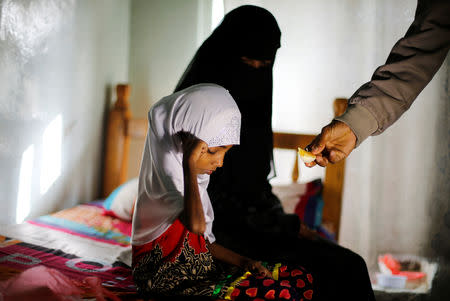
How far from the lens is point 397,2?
175 cm

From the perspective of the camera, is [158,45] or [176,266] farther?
[158,45]

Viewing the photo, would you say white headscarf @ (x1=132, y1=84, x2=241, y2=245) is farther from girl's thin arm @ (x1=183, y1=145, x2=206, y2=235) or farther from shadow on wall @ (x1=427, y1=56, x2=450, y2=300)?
shadow on wall @ (x1=427, y1=56, x2=450, y2=300)

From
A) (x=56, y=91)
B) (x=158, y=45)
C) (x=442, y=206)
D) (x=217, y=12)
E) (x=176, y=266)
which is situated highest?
(x=217, y=12)

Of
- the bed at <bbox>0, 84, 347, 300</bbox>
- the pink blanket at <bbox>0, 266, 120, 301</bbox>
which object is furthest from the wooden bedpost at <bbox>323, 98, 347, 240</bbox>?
the pink blanket at <bbox>0, 266, 120, 301</bbox>

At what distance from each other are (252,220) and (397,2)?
1.17 metres

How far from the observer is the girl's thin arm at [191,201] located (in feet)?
3.46

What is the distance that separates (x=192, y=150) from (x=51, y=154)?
1366mm

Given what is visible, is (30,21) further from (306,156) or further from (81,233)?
(306,156)

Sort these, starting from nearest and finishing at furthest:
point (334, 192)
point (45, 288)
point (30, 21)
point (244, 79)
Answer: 1. point (45, 288)
2. point (244, 79)
3. point (30, 21)
4. point (334, 192)

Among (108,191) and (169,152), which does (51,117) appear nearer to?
(108,191)

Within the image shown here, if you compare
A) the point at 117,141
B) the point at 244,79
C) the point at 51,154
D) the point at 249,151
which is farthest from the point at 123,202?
the point at 244,79

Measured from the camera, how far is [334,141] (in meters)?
1.19

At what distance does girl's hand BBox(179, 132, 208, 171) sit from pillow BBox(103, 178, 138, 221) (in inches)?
42.2

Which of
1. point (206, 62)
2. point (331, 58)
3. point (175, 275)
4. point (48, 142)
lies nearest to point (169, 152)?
point (175, 275)
